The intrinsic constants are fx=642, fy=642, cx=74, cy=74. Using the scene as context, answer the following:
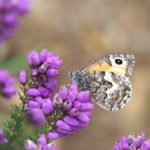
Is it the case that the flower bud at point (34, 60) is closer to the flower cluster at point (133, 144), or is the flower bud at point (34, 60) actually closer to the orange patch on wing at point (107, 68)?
the orange patch on wing at point (107, 68)

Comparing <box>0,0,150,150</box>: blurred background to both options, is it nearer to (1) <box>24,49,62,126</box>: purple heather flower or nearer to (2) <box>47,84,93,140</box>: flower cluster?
(1) <box>24,49,62,126</box>: purple heather flower

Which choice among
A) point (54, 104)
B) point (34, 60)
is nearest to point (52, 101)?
point (54, 104)

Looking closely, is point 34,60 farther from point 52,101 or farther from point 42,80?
point 52,101

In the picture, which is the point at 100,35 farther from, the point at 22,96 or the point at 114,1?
the point at 22,96

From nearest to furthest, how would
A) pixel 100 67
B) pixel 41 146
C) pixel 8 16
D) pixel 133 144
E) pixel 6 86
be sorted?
pixel 41 146, pixel 133 144, pixel 100 67, pixel 6 86, pixel 8 16

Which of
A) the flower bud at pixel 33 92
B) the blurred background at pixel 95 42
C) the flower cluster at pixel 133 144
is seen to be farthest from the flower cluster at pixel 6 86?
the blurred background at pixel 95 42

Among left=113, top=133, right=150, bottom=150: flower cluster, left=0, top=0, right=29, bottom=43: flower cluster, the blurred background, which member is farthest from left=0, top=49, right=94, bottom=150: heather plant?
the blurred background

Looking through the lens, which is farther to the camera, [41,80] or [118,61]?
[118,61]
